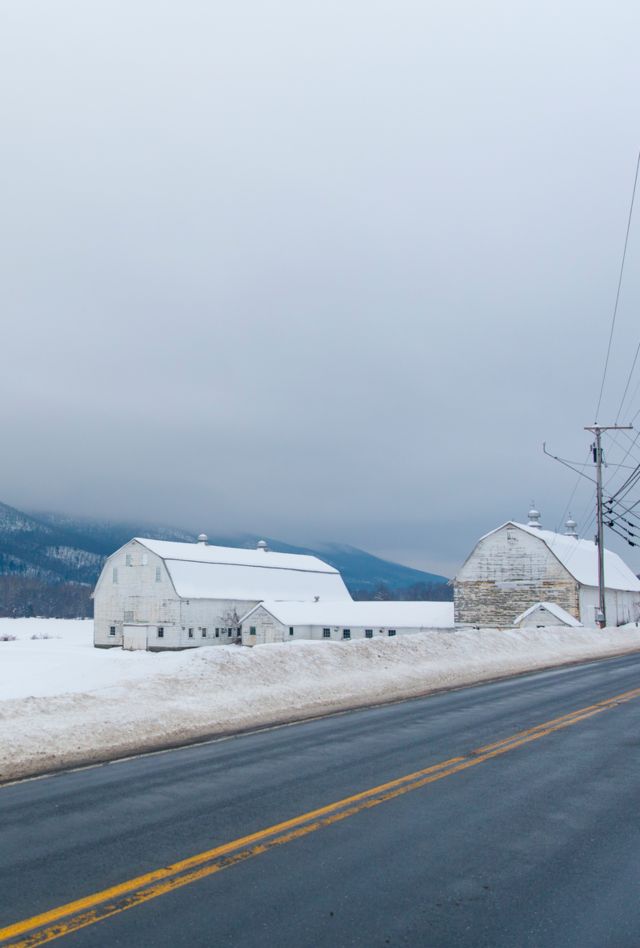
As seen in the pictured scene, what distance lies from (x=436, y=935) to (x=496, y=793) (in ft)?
13.1

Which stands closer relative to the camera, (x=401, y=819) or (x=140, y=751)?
(x=401, y=819)

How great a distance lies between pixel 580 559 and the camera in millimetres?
62062

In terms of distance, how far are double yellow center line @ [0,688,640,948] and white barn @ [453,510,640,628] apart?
48258 millimetres

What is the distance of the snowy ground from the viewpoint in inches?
483

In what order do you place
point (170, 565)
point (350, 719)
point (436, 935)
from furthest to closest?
point (170, 565), point (350, 719), point (436, 935)

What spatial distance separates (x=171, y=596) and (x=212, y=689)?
49366mm

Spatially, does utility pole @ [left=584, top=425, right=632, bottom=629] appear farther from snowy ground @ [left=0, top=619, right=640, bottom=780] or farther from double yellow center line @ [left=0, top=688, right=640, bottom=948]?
double yellow center line @ [left=0, top=688, right=640, bottom=948]

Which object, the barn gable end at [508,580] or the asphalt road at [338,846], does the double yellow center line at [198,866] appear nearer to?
the asphalt road at [338,846]

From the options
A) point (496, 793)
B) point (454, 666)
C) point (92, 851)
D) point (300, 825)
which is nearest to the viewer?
point (92, 851)

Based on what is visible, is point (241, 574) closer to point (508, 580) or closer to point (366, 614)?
point (366, 614)

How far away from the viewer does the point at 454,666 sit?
24578mm

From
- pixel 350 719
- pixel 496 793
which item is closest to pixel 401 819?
pixel 496 793

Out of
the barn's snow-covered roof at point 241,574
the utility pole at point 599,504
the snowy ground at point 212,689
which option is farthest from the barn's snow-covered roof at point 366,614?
the snowy ground at point 212,689

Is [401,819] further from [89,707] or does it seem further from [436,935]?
[89,707]
